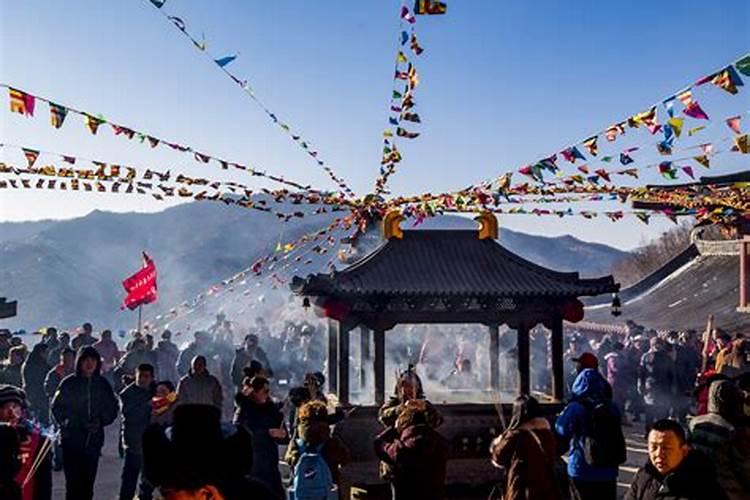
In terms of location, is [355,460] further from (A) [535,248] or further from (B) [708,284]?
(A) [535,248]

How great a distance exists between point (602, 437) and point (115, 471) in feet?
25.6

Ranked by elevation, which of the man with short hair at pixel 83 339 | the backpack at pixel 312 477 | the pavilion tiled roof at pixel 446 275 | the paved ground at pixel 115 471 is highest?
the pavilion tiled roof at pixel 446 275

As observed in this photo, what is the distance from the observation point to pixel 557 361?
1098 cm

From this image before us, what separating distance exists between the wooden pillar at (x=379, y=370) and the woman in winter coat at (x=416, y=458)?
3840 millimetres

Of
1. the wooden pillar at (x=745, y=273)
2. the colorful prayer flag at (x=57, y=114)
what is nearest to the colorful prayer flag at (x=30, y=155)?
the colorful prayer flag at (x=57, y=114)

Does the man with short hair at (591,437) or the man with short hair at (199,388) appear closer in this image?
the man with short hair at (591,437)

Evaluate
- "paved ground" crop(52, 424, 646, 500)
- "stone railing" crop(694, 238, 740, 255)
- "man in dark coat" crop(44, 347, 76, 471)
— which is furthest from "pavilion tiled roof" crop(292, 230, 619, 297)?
"stone railing" crop(694, 238, 740, 255)

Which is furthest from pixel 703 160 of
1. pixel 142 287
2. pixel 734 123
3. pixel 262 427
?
pixel 142 287

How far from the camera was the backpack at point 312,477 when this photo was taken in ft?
22.5

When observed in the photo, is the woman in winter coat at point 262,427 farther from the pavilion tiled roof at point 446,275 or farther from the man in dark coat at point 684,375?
the man in dark coat at point 684,375

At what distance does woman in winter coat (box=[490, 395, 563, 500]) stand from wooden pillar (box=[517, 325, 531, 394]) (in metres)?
4.56

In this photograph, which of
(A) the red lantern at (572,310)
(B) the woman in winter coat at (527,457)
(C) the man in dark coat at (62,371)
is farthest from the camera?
(A) the red lantern at (572,310)

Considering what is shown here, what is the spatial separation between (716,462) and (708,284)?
16.8 metres

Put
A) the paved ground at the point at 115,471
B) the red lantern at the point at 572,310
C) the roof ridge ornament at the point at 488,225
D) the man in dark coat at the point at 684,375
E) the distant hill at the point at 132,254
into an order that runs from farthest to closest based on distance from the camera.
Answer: the distant hill at the point at 132,254 < the man in dark coat at the point at 684,375 < the roof ridge ornament at the point at 488,225 < the red lantern at the point at 572,310 < the paved ground at the point at 115,471
